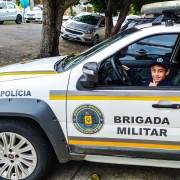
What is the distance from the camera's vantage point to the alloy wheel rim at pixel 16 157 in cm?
310

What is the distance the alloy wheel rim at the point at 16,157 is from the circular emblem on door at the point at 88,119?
0.58 meters

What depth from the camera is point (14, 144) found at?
3.13 meters

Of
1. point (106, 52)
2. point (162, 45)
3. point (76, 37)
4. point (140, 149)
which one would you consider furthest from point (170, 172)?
point (76, 37)

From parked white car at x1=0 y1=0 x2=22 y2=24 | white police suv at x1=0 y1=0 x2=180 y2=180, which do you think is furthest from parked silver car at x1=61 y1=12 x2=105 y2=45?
white police suv at x1=0 y1=0 x2=180 y2=180

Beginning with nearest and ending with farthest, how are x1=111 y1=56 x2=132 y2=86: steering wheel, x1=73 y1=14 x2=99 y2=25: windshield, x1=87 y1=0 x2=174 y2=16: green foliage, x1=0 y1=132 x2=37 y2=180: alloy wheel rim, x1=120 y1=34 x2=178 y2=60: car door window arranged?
x1=111 y1=56 x2=132 y2=86: steering wheel < x1=0 y1=132 x2=37 y2=180: alloy wheel rim < x1=120 y1=34 x2=178 y2=60: car door window < x1=87 y1=0 x2=174 y2=16: green foliage < x1=73 y1=14 x2=99 y2=25: windshield

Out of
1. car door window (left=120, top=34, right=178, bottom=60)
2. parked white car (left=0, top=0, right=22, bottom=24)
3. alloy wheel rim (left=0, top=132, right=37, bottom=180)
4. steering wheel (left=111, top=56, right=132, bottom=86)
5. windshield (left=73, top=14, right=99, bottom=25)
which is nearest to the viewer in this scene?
steering wheel (left=111, top=56, right=132, bottom=86)

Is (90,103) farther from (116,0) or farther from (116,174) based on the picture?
(116,0)

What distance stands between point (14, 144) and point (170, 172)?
1839 millimetres

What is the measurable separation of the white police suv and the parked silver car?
44.2ft

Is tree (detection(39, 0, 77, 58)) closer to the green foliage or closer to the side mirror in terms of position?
the side mirror

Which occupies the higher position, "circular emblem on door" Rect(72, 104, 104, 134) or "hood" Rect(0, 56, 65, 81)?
"hood" Rect(0, 56, 65, 81)

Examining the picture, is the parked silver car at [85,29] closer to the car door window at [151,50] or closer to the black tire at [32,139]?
the car door window at [151,50]

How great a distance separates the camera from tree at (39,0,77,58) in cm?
902

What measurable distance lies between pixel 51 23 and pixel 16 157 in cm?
660
